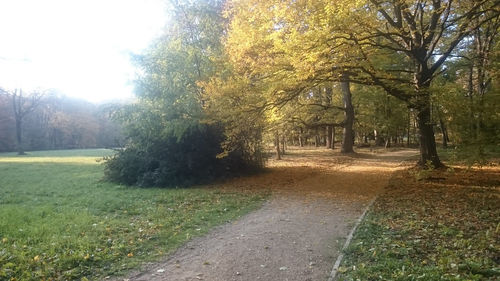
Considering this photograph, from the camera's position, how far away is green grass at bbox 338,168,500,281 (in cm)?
453

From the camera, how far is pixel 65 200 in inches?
418

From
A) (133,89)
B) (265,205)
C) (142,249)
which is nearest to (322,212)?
(265,205)

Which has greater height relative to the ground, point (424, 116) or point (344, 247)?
point (424, 116)

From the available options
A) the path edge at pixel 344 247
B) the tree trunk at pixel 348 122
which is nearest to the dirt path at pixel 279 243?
the path edge at pixel 344 247

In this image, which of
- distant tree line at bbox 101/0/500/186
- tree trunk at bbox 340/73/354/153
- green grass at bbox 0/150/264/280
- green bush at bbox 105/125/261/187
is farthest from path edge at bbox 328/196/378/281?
tree trunk at bbox 340/73/354/153

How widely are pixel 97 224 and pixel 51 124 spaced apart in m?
58.1

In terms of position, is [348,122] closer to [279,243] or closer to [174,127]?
[174,127]

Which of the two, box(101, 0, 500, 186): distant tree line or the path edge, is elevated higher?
box(101, 0, 500, 186): distant tree line

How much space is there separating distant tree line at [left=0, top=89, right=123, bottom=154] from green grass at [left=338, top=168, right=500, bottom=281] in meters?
46.4

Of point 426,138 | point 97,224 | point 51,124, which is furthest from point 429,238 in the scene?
point 51,124

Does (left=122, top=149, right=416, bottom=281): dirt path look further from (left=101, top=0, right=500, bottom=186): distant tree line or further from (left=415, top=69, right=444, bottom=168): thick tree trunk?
(left=101, top=0, right=500, bottom=186): distant tree line

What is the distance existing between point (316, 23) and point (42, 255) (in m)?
8.39

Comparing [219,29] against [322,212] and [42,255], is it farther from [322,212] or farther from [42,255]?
[42,255]

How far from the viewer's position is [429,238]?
235 inches
